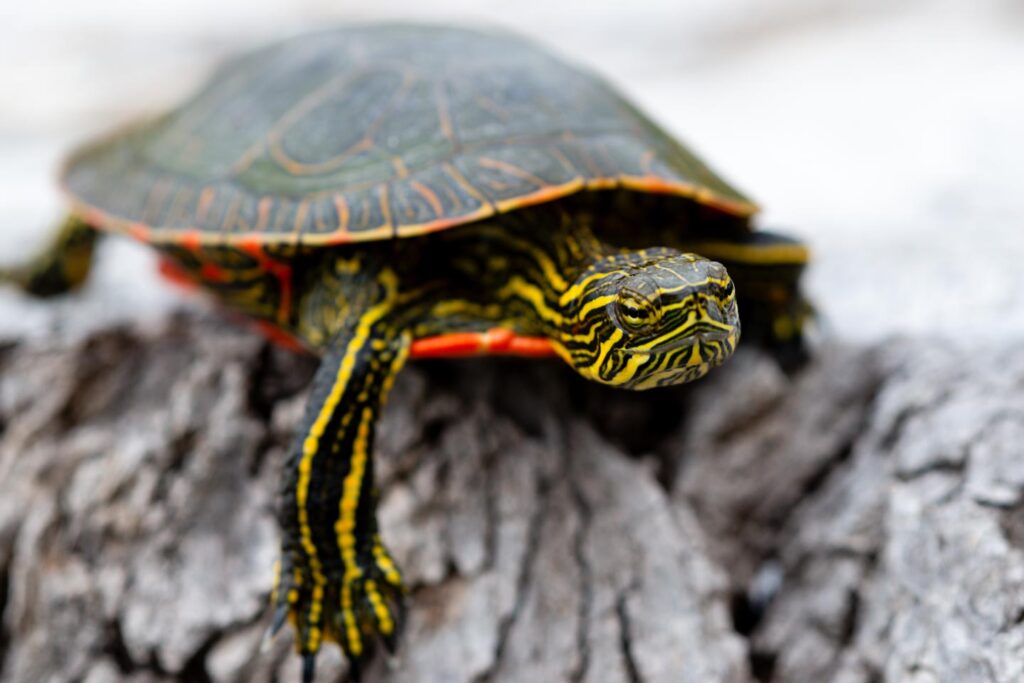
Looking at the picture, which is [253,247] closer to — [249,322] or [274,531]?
[249,322]

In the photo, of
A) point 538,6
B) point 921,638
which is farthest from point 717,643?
point 538,6

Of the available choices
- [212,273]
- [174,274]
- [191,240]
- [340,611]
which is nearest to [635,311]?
[340,611]

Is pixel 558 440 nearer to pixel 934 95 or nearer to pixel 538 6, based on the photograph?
pixel 934 95

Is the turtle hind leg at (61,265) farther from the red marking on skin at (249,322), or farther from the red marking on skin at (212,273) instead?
the red marking on skin at (212,273)

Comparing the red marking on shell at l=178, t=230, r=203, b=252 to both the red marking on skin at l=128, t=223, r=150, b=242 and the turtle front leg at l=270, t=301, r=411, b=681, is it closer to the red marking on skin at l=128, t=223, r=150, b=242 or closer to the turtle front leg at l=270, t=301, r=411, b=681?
the red marking on skin at l=128, t=223, r=150, b=242

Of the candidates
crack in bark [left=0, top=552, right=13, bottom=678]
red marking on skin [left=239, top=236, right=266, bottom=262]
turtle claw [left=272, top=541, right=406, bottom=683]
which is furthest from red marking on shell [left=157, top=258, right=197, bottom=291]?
turtle claw [left=272, top=541, right=406, bottom=683]

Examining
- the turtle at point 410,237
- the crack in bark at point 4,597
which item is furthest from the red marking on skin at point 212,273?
the crack in bark at point 4,597
